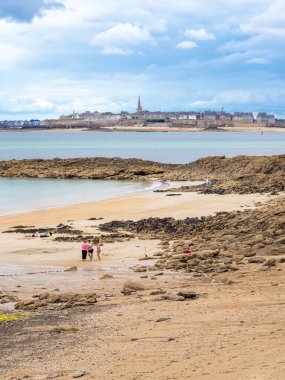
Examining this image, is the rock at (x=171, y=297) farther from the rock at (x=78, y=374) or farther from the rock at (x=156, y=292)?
the rock at (x=78, y=374)

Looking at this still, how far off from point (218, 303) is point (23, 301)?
14.7 ft

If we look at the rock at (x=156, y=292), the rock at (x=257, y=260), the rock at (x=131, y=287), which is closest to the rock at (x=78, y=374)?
the rock at (x=156, y=292)

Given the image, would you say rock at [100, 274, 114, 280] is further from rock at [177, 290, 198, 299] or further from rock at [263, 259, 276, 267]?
rock at [177, 290, 198, 299]

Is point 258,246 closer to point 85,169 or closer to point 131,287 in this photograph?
point 131,287

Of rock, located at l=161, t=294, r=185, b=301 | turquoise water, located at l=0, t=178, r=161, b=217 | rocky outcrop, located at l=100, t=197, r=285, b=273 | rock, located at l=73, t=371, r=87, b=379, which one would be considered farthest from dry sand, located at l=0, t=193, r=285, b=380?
turquoise water, located at l=0, t=178, r=161, b=217

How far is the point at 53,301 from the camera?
14508 mm

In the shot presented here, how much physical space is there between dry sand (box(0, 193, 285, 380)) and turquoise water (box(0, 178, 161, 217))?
2350 centimetres

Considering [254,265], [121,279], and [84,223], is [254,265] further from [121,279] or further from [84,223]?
[84,223]

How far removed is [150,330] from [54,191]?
1676 inches

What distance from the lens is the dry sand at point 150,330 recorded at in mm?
8773

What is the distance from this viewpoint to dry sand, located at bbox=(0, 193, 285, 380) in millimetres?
8773

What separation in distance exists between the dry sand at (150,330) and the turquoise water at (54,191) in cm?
2350

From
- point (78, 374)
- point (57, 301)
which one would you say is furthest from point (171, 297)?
point (78, 374)

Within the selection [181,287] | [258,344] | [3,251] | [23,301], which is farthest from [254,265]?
[3,251]
